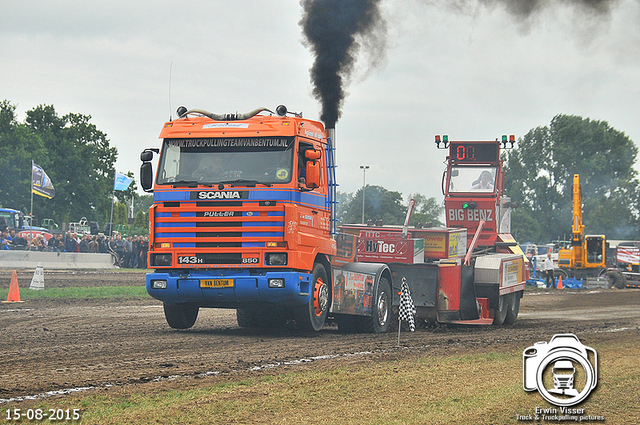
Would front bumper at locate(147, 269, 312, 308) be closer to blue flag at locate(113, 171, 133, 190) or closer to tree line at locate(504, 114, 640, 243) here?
blue flag at locate(113, 171, 133, 190)

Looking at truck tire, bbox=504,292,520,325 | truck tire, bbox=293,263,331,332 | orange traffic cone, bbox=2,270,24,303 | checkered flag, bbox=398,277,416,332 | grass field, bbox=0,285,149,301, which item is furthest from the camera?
grass field, bbox=0,285,149,301

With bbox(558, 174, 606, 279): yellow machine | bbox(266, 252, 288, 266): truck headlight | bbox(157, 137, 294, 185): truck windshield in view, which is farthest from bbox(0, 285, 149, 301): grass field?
bbox(558, 174, 606, 279): yellow machine

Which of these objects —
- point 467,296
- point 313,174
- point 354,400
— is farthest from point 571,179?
point 354,400

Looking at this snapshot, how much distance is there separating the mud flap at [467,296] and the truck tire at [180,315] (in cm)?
543

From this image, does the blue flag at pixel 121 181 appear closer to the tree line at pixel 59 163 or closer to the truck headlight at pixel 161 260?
the tree line at pixel 59 163

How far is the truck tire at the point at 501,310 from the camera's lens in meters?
16.3

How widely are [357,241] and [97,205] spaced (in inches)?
2434

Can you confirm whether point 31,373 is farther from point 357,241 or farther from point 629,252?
point 629,252

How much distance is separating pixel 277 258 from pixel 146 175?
2.51 metres

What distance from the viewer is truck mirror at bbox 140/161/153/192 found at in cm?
1212

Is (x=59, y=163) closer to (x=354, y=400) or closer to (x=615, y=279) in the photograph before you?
(x=615, y=279)

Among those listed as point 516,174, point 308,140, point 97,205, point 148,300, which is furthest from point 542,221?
point 308,140

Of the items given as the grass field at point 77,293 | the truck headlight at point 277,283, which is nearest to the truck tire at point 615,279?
the grass field at point 77,293

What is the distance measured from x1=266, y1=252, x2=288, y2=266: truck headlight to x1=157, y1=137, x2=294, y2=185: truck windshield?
3.69 feet
